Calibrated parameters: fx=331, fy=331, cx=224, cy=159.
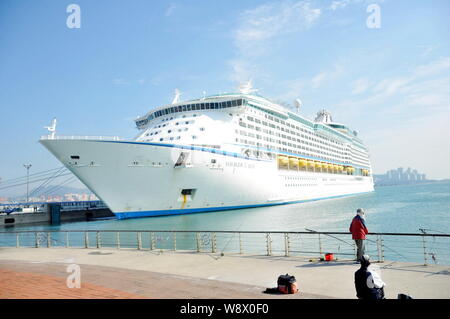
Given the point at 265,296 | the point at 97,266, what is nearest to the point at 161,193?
the point at 97,266

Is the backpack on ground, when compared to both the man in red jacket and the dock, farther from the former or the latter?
the dock

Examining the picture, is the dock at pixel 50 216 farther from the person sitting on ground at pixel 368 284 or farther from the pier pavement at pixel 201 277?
the person sitting on ground at pixel 368 284

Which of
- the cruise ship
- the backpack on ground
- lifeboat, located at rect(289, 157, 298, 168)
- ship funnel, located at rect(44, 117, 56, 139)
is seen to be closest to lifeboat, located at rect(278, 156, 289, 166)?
the cruise ship

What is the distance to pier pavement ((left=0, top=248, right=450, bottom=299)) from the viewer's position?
19.6 ft

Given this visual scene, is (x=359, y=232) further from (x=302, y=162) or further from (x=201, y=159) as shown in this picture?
(x=302, y=162)

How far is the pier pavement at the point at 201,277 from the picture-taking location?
19.6ft

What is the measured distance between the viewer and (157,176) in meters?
30.5

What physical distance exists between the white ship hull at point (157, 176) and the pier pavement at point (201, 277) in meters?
19.3

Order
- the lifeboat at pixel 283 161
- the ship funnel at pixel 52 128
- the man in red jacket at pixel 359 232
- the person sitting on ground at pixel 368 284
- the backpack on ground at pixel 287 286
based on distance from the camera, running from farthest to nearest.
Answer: the lifeboat at pixel 283 161 < the ship funnel at pixel 52 128 < the man in red jacket at pixel 359 232 < the backpack on ground at pixel 287 286 < the person sitting on ground at pixel 368 284

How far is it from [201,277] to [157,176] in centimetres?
2375

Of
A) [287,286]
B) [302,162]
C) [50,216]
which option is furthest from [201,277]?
[50,216]

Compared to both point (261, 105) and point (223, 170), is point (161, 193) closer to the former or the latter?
point (223, 170)

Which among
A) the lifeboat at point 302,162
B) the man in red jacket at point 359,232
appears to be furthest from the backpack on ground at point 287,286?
the lifeboat at point 302,162

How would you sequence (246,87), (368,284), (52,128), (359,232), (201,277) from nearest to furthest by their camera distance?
(368,284) < (201,277) < (359,232) < (52,128) < (246,87)
